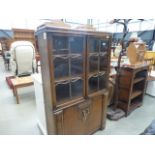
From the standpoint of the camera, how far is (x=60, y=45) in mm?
1326

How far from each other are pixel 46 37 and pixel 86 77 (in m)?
0.66

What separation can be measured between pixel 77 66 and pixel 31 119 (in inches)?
57.1

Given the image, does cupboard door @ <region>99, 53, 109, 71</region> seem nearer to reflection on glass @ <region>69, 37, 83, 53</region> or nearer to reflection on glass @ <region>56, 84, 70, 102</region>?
reflection on glass @ <region>69, 37, 83, 53</region>

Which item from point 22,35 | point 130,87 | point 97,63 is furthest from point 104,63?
point 22,35

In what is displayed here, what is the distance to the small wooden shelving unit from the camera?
2267mm

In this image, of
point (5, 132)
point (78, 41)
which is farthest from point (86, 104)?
point (5, 132)

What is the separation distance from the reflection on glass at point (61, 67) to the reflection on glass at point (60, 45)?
0.09 meters

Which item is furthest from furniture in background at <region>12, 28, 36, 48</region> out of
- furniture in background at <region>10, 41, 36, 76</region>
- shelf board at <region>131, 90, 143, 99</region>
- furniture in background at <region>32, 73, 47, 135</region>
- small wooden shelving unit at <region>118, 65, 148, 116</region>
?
shelf board at <region>131, 90, 143, 99</region>

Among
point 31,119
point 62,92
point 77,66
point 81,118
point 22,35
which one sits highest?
point 22,35

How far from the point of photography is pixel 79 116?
164cm

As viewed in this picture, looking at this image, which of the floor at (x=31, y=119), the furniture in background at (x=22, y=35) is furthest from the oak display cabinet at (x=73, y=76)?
the furniture in background at (x=22, y=35)

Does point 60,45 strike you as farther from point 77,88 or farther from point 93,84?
point 93,84

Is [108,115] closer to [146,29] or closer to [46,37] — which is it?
[46,37]

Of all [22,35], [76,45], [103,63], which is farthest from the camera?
[22,35]
